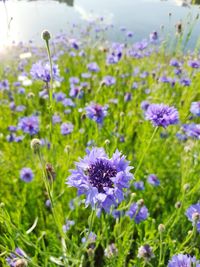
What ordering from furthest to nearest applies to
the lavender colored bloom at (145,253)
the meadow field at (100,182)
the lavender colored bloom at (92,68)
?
the lavender colored bloom at (92,68)
the lavender colored bloom at (145,253)
the meadow field at (100,182)

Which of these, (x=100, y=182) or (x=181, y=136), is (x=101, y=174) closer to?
(x=100, y=182)

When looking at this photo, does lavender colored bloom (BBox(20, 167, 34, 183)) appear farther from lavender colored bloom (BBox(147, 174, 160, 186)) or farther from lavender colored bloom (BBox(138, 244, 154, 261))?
lavender colored bloom (BBox(138, 244, 154, 261))

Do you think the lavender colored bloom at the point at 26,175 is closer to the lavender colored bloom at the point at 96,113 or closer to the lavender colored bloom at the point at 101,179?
the lavender colored bloom at the point at 96,113

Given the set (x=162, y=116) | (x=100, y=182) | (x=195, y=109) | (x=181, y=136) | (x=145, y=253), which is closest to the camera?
(x=100, y=182)

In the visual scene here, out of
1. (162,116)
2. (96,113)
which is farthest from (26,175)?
(162,116)

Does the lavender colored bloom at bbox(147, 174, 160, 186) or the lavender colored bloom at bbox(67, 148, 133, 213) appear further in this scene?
the lavender colored bloom at bbox(147, 174, 160, 186)

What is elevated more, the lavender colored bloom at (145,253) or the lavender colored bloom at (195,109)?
the lavender colored bloom at (195,109)

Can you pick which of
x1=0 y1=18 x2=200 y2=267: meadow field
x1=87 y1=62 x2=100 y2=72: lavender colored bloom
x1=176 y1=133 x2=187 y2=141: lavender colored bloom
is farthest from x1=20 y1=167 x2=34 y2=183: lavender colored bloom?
x1=87 y1=62 x2=100 y2=72: lavender colored bloom

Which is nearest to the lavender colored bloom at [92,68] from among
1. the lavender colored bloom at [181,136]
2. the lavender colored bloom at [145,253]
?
the lavender colored bloom at [181,136]
